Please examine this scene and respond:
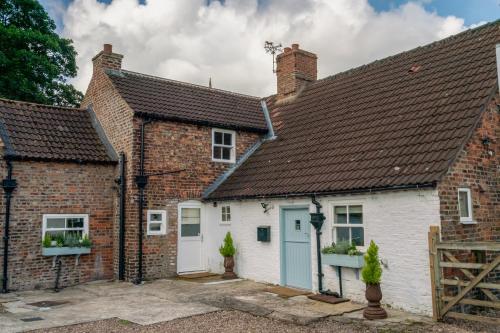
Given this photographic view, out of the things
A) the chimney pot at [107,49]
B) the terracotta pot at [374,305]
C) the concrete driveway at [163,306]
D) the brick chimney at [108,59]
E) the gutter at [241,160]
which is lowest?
the concrete driveway at [163,306]

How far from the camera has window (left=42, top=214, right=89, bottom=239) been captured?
529 inches

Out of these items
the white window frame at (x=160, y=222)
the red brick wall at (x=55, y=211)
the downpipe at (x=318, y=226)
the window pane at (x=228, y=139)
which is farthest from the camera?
the window pane at (x=228, y=139)

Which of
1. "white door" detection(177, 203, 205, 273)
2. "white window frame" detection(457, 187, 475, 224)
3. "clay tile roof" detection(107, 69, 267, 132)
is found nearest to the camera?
"white window frame" detection(457, 187, 475, 224)

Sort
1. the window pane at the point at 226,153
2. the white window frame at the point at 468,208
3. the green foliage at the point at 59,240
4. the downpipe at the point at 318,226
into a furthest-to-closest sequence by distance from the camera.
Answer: the window pane at the point at 226,153, the green foliage at the point at 59,240, the downpipe at the point at 318,226, the white window frame at the point at 468,208

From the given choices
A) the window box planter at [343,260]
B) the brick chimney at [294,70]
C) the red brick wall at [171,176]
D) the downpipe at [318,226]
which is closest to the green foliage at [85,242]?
the red brick wall at [171,176]

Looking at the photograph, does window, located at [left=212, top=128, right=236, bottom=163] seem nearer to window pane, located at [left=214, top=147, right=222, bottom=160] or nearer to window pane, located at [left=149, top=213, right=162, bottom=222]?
window pane, located at [left=214, top=147, right=222, bottom=160]

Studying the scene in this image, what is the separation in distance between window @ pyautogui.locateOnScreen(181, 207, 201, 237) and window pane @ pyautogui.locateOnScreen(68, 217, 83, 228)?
3181 mm

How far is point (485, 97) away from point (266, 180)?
6.26 metres

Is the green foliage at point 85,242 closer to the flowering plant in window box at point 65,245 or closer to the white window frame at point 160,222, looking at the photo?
the flowering plant in window box at point 65,245

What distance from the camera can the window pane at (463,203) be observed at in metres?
9.94

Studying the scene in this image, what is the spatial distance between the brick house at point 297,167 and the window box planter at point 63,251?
0.47 metres

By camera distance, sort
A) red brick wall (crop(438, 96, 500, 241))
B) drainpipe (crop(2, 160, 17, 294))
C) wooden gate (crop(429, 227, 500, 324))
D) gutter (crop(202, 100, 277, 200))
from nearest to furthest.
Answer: wooden gate (crop(429, 227, 500, 324))
red brick wall (crop(438, 96, 500, 241))
drainpipe (crop(2, 160, 17, 294))
gutter (crop(202, 100, 277, 200))

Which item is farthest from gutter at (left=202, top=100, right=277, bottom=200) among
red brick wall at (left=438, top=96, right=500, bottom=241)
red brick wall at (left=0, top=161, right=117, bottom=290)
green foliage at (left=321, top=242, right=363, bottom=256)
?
red brick wall at (left=438, top=96, right=500, bottom=241)

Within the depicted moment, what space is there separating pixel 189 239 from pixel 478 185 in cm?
899
